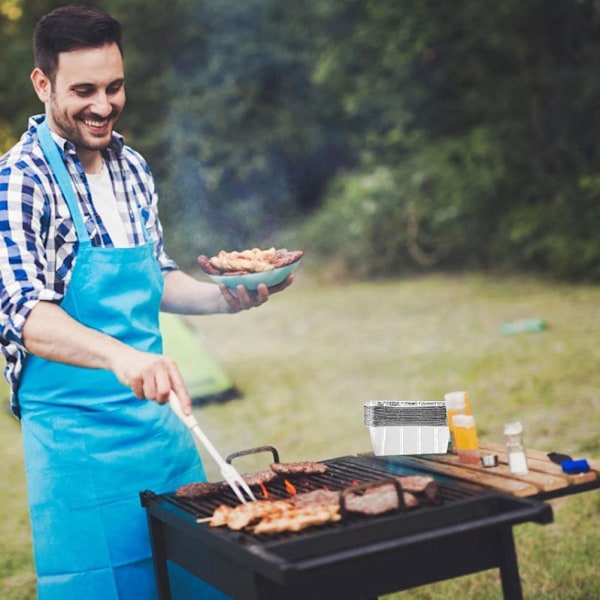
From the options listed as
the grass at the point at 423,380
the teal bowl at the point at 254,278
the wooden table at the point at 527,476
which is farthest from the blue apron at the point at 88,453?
the grass at the point at 423,380

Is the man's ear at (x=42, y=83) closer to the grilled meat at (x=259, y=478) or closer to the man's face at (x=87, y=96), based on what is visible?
the man's face at (x=87, y=96)

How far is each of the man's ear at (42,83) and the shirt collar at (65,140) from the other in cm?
10

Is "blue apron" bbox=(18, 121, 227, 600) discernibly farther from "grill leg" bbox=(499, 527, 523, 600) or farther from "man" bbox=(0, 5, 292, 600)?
"grill leg" bbox=(499, 527, 523, 600)

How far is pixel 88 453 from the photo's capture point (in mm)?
2553

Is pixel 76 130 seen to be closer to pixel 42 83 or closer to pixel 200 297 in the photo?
pixel 42 83

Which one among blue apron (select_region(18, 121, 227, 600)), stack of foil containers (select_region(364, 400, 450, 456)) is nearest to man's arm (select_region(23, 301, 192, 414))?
blue apron (select_region(18, 121, 227, 600))

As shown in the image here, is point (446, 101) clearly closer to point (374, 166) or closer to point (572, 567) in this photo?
point (374, 166)

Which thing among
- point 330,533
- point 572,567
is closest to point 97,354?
point 330,533

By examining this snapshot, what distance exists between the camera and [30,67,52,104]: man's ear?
255cm

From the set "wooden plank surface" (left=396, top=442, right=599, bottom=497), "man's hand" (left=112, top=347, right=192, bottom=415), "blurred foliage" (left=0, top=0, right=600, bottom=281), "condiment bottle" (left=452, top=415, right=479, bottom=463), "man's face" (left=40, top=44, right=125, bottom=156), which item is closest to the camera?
"man's hand" (left=112, top=347, right=192, bottom=415)

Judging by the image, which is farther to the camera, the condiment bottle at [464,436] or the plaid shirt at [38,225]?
the condiment bottle at [464,436]

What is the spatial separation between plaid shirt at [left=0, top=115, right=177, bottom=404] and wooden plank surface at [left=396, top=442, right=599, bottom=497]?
104 centimetres

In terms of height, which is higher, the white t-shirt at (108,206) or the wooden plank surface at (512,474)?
the white t-shirt at (108,206)

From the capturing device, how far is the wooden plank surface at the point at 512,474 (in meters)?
2.27
